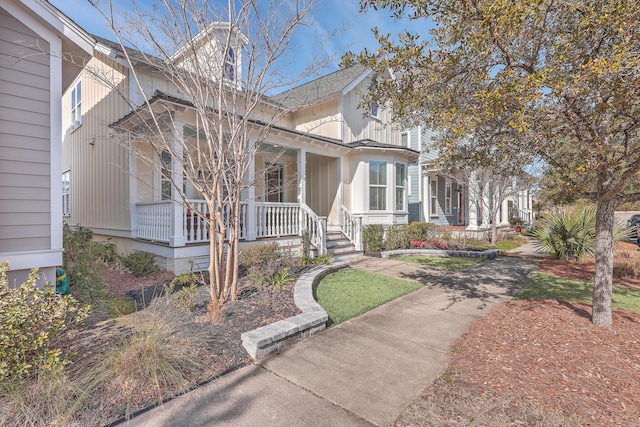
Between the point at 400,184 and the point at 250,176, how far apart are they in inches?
266

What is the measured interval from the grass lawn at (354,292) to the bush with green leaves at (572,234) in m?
6.28

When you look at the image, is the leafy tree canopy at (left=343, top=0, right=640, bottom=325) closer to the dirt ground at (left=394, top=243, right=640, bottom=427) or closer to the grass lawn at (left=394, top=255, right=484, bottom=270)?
the dirt ground at (left=394, top=243, right=640, bottom=427)

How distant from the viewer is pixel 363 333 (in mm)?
4035

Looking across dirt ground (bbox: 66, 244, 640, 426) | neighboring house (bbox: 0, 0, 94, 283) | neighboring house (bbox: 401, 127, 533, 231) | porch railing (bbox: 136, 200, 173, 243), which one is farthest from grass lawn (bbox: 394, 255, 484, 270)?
neighboring house (bbox: 0, 0, 94, 283)

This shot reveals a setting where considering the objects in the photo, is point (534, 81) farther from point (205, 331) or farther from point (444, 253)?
point (444, 253)

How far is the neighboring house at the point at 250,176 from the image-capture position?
7402 millimetres

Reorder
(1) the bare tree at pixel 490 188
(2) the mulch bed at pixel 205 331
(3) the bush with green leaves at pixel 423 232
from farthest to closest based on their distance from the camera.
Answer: (1) the bare tree at pixel 490 188, (3) the bush with green leaves at pixel 423 232, (2) the mulch bed at pixel 205 331

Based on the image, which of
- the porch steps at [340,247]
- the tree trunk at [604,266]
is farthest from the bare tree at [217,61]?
the porch steps at [340,247]

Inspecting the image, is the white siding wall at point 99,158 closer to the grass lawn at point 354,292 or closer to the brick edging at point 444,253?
the grass lawn at point 354,292

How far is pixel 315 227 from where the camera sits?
31.1 feet

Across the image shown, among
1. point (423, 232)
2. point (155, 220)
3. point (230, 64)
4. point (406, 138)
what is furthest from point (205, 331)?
point (406, 138)

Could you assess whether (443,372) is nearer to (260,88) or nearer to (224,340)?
(224,340)

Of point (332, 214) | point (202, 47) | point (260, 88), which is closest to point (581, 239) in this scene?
point (332, 214)

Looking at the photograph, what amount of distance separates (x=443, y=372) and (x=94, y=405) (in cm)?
313
